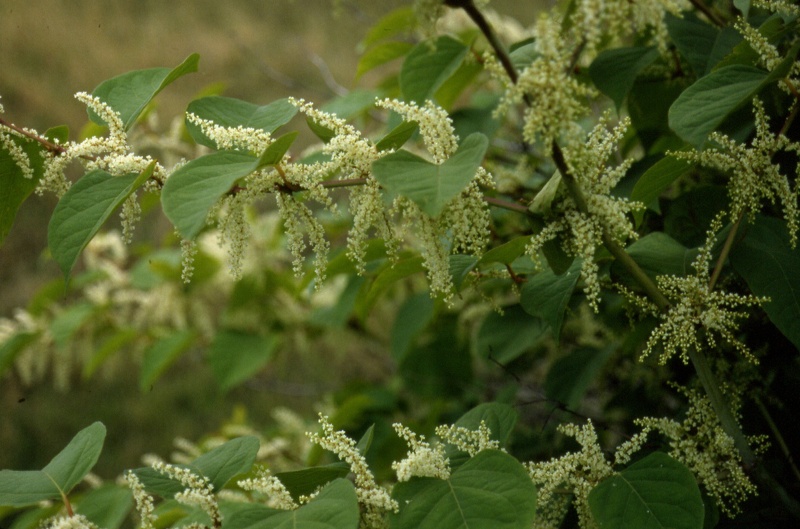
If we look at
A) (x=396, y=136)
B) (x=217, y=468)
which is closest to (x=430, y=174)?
(x=396, y=136)

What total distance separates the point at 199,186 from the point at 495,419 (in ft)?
1.09

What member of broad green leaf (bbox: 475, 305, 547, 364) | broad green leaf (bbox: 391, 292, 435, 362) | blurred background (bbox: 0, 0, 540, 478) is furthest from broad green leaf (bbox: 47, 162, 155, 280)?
blurred background (bbox: 0, 0, 540, 478)

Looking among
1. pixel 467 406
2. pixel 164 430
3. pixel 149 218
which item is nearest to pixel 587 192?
pixel 467 406

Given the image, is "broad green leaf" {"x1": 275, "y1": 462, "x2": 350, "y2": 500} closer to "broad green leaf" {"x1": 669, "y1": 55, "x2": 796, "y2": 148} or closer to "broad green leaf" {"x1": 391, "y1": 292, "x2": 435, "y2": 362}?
"broad green leaf" {"x1": 669, "y1": 55, "x2": 796, "y2": 148}

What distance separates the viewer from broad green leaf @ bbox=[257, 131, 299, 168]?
531 mm

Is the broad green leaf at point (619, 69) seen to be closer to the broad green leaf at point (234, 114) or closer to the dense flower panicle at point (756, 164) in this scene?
the dense flower panicle at point (756, 164)

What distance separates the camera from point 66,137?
27.2 inches

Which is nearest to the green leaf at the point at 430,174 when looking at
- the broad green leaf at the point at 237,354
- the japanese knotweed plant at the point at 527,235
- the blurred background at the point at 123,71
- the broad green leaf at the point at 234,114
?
the japanese knotweed plant at the point at 527,235

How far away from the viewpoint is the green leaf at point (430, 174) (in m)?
0.50

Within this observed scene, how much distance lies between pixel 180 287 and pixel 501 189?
93 centimetres

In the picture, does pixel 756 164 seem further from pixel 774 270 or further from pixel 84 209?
pixel 84 209

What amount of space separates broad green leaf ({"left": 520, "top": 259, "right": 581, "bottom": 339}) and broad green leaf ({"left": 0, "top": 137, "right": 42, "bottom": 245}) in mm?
467

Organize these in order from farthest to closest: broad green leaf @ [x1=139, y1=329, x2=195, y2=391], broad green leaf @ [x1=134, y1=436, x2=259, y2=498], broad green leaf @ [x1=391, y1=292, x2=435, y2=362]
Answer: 1. broad green leaf @ [x1=139, y1=329, x2=195, y2=391]
2. broad green leaf @ [x1=391, y1=292, x2=435, y2=362]
3. broad green leaf @ [x1=134, y1=436, x2=259, y2=498]

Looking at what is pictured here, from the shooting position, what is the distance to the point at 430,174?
1.77ft
